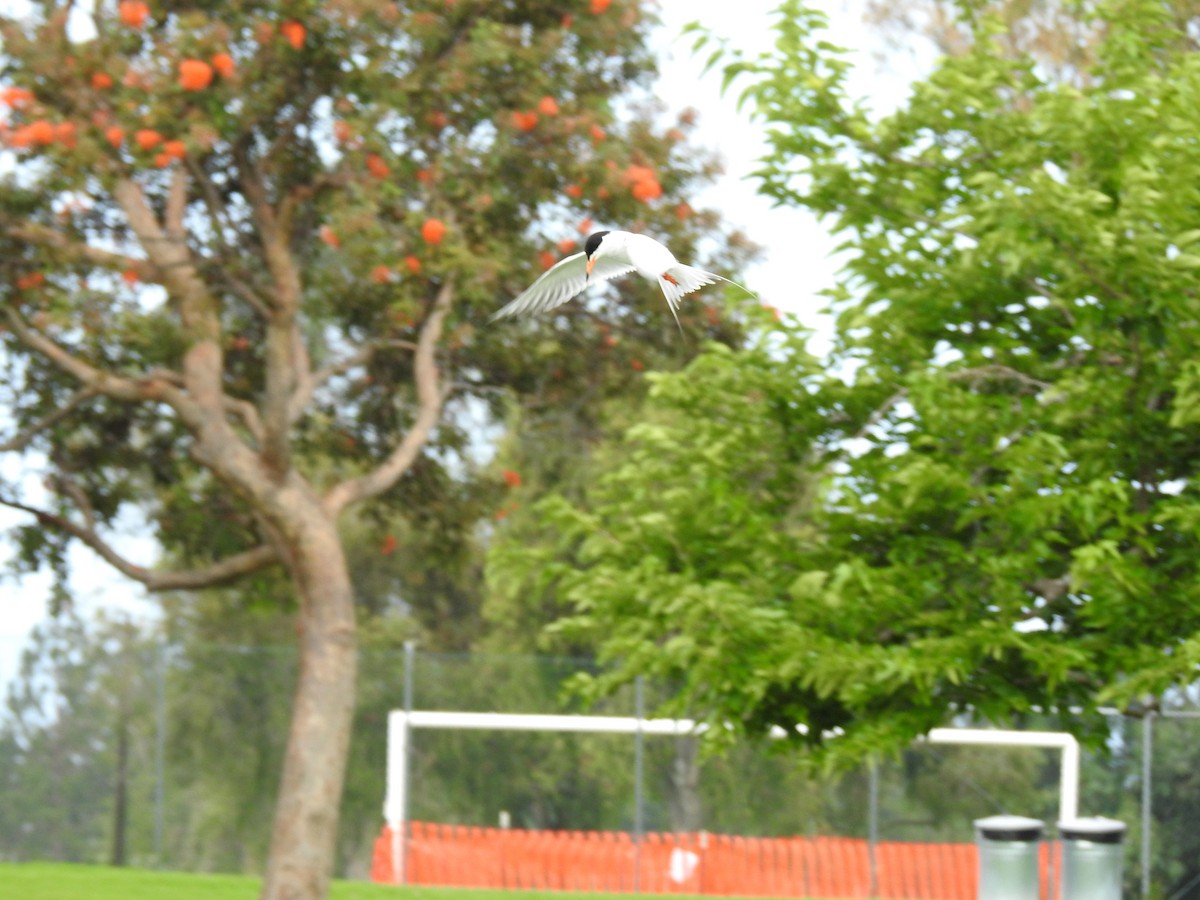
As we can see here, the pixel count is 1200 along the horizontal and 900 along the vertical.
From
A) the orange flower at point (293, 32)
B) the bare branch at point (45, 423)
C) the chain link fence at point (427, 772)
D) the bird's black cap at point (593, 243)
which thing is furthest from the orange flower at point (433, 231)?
the bird's black cap at point (593, 243)

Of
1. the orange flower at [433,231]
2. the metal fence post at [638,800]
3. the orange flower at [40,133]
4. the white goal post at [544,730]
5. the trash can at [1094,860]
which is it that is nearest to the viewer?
the trash can at [1094,860]

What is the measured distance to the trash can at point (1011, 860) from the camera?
509 inches

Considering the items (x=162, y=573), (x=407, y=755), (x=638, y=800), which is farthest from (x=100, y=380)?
(x=638, y=800)

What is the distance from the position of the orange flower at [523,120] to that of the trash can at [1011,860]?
6.83 m

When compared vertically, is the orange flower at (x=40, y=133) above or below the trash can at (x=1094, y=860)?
above

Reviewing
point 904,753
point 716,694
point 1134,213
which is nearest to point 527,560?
point 716,694

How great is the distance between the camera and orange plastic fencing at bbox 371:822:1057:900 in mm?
19812

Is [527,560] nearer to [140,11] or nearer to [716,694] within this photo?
[716,694]

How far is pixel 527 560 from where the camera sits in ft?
33.7

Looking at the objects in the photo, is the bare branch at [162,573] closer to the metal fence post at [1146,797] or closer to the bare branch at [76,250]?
the bare branch at [76,250]

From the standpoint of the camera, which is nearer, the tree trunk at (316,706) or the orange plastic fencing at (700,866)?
the tree trunk at (316,706)

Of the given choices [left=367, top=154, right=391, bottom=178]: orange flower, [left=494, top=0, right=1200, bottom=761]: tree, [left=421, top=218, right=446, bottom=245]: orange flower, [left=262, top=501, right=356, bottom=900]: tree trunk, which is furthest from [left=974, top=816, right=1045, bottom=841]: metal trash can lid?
[left=367, top=154, right=391, bottom=178]: orange flower

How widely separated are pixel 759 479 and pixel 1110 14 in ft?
10.9

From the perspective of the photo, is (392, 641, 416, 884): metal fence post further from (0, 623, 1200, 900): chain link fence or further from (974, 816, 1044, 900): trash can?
(974, 816, 1044, 900): trash can
